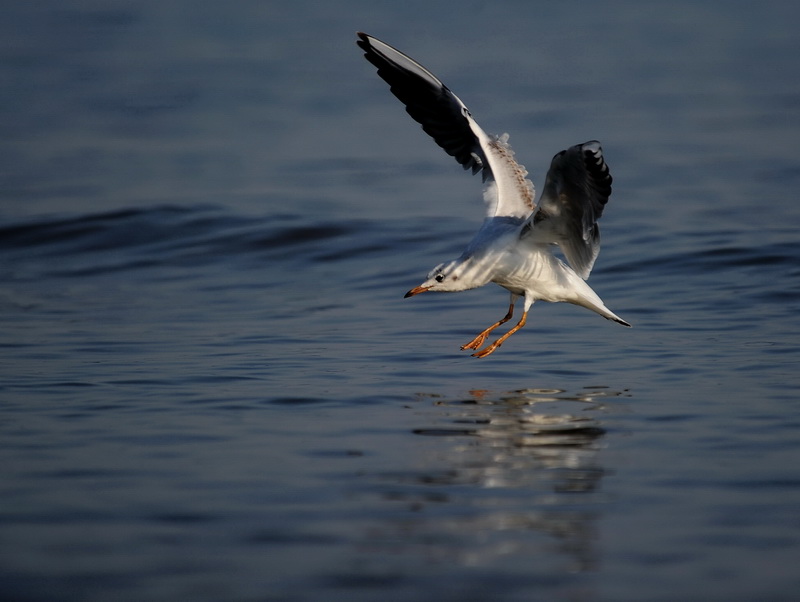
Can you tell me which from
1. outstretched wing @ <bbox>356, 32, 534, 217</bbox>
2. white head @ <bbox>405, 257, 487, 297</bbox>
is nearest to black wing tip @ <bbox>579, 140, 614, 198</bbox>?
white head @ <bbox>405, 257, 487, 297</bbox>

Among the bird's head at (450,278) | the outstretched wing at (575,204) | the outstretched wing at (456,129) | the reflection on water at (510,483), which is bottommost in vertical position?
the reflection on water at (510,483)

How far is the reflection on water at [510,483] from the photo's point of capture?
477cm

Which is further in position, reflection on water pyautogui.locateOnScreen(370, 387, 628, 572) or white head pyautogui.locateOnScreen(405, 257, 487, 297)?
white head pyautogui.locateOnScreen(405, 257, 487, 297)

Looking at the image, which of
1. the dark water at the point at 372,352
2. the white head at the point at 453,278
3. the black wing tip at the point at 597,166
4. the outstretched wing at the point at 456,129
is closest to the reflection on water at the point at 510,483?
the dark water at the point at 372,352

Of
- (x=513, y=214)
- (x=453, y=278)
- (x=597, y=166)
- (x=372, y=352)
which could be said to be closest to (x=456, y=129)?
(x=513, y=214)

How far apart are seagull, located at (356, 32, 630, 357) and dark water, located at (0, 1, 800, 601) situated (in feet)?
1.66

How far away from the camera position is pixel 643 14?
30234mm

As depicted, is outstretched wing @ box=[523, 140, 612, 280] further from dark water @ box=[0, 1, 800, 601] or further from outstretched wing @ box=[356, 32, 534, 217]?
dark water @ box=[0, 1, 800, 601]

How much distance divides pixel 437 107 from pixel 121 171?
28.8ft

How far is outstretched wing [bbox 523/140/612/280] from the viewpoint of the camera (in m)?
7.09

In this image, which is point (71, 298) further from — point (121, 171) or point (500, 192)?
point (121, 171)

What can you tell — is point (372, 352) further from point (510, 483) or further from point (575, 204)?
point (510, 483)

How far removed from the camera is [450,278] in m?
8.23

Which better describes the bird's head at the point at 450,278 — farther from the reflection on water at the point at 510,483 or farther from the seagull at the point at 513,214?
the reflection on water at the point at 510,483
